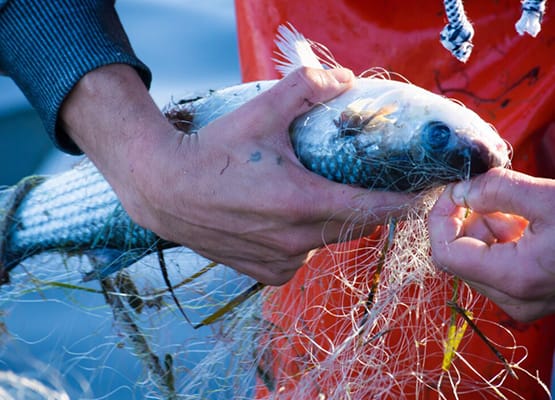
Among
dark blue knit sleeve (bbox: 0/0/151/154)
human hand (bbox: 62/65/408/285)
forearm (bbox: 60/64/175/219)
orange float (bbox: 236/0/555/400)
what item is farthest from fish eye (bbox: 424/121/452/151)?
dark blue knit sleeve (bbox: 0/0/151/154)

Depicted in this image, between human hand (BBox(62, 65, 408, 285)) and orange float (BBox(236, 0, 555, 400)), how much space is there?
26 cm

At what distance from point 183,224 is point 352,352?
462mm

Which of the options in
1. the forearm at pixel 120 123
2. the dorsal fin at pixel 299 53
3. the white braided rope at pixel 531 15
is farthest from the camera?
the dorsal fin at pixel 299 53

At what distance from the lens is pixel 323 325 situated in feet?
6.29

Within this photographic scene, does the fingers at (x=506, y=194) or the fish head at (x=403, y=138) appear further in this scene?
the fish head at (x=403, y=138)

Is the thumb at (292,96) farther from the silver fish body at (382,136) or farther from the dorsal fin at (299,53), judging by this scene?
the dorsal fin at (299,53)

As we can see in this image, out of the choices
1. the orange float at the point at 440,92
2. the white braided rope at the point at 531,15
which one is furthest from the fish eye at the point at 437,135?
the orange float at the point at 440,92

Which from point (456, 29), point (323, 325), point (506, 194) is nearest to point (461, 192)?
point (506, 194)

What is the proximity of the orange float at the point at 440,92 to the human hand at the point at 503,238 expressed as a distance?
1.09 ft

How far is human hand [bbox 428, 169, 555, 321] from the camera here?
1259mm

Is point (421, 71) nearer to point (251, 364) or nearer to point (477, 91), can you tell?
point (477, 91)

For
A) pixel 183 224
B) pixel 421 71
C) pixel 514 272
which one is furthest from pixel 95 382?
pixel 514 272

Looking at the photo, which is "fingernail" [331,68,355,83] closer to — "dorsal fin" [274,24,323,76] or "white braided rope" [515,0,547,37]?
"dorsal fin" [274,24,323,76]

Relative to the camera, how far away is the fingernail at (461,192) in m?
1.34
